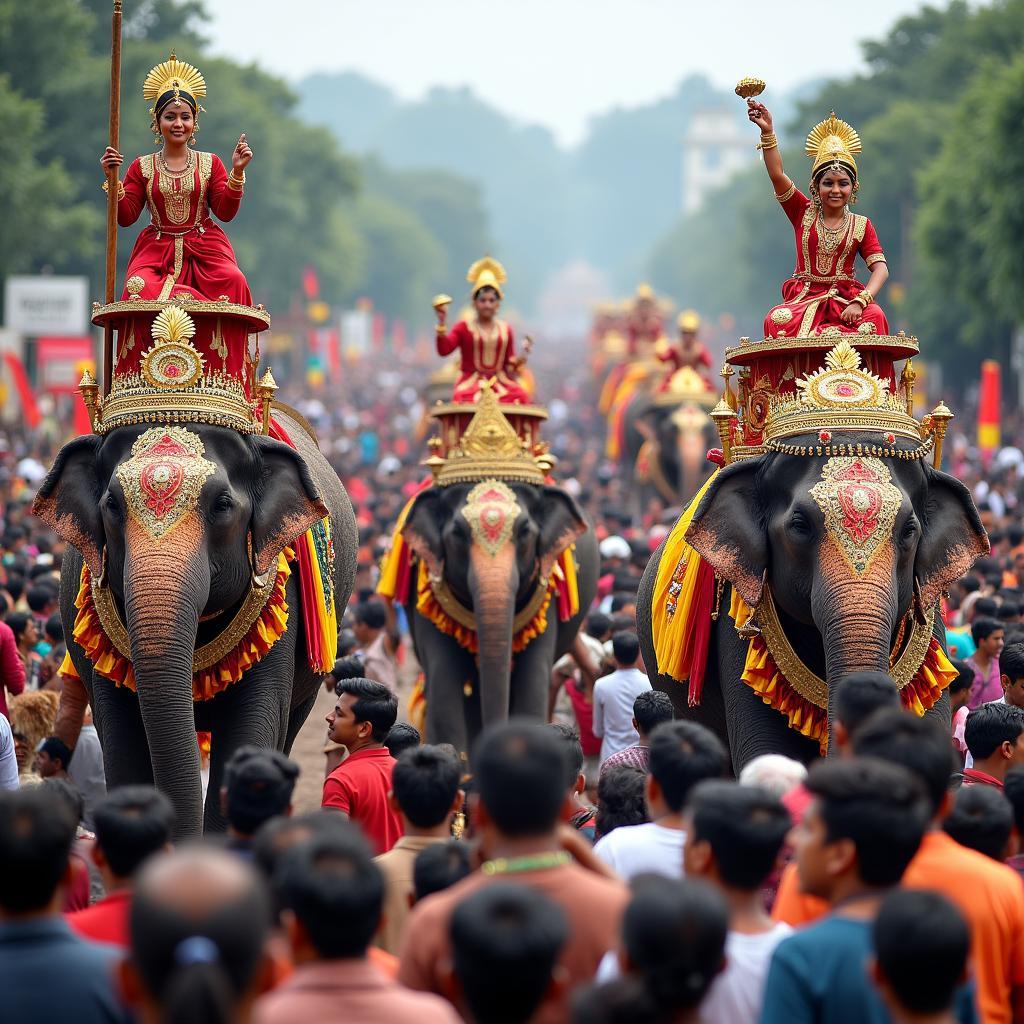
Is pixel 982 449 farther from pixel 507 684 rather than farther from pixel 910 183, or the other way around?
pixel 910 183

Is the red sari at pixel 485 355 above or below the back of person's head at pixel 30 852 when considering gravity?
above

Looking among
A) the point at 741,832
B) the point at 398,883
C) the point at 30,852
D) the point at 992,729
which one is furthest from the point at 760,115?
the point at 30,852

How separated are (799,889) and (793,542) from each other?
10.4 ft

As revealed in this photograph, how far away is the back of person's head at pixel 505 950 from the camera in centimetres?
391

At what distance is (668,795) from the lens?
5.56 m

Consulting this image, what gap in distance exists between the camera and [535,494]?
1173 centimetres

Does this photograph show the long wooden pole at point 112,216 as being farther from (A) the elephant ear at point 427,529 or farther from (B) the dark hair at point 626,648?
(B) the dark hair at point 626,648

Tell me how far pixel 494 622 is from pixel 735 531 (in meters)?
→ 2.79

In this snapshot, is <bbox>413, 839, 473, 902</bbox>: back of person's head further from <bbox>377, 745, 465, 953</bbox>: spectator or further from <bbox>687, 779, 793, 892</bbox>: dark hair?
<bbox>687, 779, 793, 892</bbox>: dark hair

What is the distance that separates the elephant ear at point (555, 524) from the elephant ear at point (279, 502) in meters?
3.01

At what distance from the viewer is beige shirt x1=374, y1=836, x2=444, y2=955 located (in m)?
5.75

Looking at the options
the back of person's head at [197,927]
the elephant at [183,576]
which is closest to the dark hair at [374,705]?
the elephant at [183,576]

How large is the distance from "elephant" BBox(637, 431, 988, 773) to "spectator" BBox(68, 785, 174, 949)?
3.32m

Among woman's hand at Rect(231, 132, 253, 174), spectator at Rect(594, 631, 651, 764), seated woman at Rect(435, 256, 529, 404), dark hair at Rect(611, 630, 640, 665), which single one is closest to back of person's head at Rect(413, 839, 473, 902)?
woman's hand at Rect(231, 132, 253, 174)
